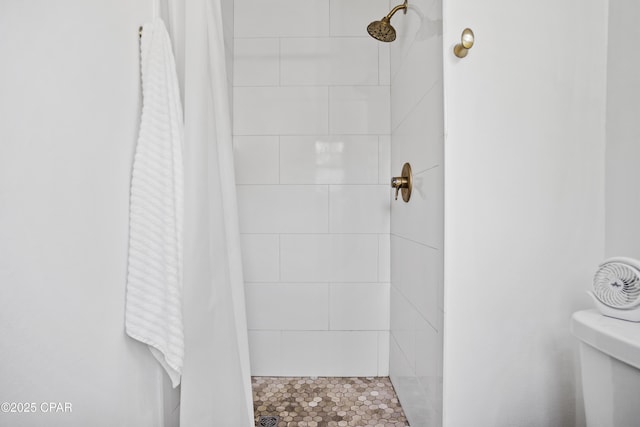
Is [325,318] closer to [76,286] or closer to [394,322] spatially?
[394,322]

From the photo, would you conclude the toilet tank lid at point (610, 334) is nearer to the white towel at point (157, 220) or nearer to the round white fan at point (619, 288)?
the round white fan at point (619, 288)

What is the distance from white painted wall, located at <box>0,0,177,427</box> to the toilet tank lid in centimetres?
97

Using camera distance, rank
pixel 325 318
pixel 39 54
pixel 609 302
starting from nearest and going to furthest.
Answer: pixel 39 54
pixel 609 302
pixel 325 318

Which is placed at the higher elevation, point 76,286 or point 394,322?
point 76,286

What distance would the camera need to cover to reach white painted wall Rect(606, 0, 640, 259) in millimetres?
767

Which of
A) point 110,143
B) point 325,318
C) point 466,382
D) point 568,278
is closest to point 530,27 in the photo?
point 568,278

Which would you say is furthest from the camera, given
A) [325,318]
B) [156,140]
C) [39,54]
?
[325,318]

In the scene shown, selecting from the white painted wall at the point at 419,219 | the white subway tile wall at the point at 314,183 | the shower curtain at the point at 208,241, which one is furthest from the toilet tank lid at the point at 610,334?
the white subway tile wall at the point at 314,183

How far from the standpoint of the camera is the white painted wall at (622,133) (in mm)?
767

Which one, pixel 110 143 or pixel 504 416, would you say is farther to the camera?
pixel 504 416

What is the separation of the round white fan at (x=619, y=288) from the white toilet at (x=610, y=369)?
0.06 ft

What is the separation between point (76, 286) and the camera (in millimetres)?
619

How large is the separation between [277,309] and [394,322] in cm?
56

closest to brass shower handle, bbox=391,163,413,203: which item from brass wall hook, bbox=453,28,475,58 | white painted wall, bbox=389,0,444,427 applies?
white painted wall, bbox=389,0,444,427
